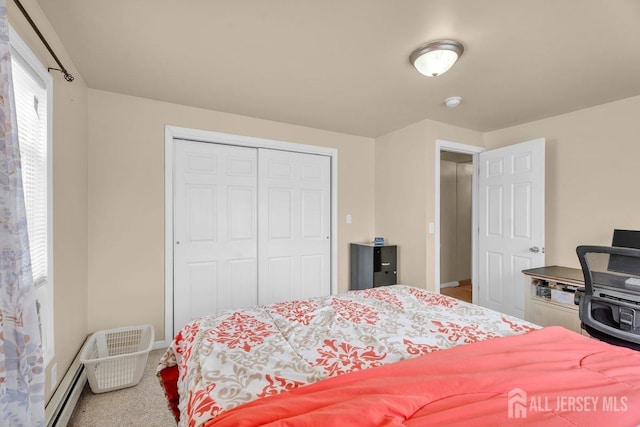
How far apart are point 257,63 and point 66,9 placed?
1.04 meters

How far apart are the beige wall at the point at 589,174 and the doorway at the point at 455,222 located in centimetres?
182

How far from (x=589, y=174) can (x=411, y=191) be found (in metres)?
1.66

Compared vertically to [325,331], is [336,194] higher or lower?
higher

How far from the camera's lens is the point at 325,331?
1.43m

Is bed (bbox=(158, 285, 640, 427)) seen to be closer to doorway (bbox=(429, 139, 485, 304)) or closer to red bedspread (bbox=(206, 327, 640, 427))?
red bedspread (bbox=(206, 327, 640, 427))

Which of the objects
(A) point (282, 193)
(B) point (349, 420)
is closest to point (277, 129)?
(A) point (282, 193)

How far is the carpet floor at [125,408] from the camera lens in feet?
5.82

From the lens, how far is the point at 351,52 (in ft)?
6.23

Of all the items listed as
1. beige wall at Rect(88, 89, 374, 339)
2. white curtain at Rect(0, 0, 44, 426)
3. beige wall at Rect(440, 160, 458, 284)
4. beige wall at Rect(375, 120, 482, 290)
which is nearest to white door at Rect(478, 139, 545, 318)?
beige wall at Rect(375, 120, 482, 290)

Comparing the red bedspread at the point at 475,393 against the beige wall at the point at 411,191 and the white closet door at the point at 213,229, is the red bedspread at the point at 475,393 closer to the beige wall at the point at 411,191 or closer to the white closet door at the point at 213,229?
the beige wall at the point at 411,191

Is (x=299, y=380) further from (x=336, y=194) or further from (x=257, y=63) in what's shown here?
(x=336, y=194)

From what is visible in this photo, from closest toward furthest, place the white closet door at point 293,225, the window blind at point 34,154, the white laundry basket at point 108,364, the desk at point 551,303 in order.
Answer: the window blind at point 34,154
the white laundry basket at point 108,364
the desk at point 551,303
the white closet door at point 293,225

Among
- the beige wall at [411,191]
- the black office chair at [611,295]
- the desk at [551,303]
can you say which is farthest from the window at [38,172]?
the desk at [551,303]

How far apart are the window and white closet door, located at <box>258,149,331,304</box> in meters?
1.82
